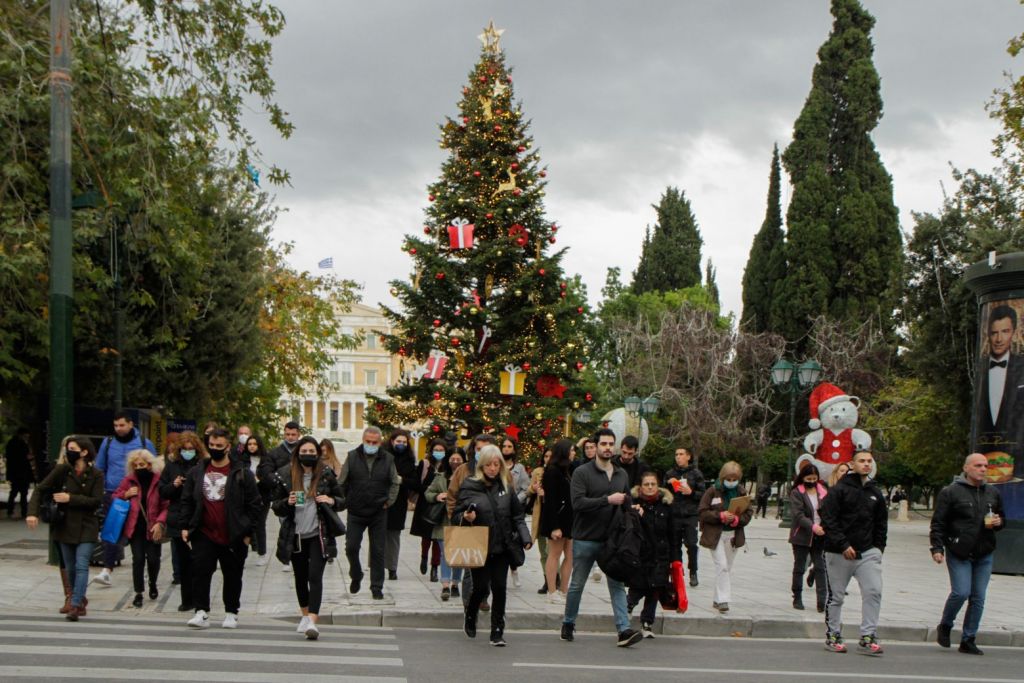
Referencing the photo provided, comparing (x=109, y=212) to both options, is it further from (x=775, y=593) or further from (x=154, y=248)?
(x=775, y=593)

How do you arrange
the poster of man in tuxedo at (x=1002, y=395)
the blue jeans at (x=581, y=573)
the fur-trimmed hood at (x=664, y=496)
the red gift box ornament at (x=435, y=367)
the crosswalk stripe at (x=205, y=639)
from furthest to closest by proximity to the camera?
the red gift box ornament at (x=435, y=367)
the poster of man in tuxedo at (x=1002, y=395)
the fur-trimmed hood at (x=664, y=496)
the blue jeans at (x=581, y=573)
the crosswalk stripe at (x=205, y=639)

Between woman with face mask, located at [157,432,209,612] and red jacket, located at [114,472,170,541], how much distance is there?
28cm

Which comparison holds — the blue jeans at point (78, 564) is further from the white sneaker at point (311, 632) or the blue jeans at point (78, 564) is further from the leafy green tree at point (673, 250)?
the leafy green tree at point (673, 250)

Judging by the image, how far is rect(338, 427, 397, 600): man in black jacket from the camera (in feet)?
40.4

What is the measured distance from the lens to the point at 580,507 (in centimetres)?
995

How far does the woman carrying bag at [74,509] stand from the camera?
1035 cm

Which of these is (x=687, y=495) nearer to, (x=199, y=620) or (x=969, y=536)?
(x=969, y=536)

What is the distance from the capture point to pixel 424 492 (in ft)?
45.7

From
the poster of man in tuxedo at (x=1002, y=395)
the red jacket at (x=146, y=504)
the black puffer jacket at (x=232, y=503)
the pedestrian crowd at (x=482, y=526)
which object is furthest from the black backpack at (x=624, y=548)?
the poster of man in tuxedo at (x=1002, y=395)

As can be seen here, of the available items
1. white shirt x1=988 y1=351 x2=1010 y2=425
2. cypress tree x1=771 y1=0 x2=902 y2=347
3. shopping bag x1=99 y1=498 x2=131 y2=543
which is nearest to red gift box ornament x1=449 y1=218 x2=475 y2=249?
white shirt x1=988 y1=351 x2=1010 y2=425

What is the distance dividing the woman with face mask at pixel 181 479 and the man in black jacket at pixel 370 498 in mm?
1752

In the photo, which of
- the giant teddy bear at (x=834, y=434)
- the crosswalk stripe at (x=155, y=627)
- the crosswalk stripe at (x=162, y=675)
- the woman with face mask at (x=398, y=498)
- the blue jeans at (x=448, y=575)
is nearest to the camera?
the crosswalk stripe at (x=162, y=675)

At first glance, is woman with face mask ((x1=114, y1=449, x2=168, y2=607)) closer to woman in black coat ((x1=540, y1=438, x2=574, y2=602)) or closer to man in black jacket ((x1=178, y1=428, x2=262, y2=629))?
man in black jacket ((x1=178, y1=428, x2=262, y2=629))

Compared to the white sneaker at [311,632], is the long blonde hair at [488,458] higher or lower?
higher
